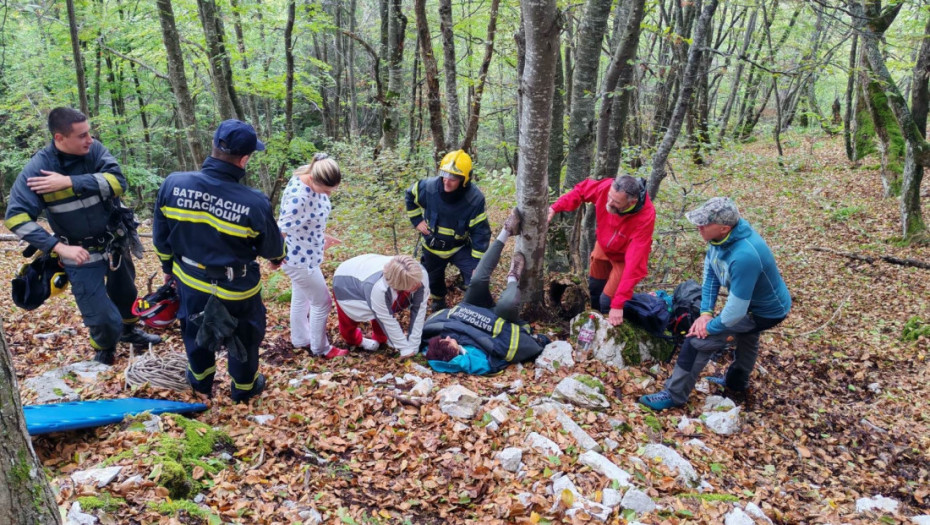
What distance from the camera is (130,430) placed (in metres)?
A: 3.45

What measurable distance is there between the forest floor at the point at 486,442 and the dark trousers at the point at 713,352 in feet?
0.86

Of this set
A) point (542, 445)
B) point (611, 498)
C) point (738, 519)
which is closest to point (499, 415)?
point (542, 445)

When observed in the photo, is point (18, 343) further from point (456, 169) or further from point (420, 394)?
point (456, 169)

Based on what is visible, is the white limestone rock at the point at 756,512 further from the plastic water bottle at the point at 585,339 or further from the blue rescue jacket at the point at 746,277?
the plastic water bottle at the point at 585,339

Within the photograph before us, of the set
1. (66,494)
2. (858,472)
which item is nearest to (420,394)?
(66,494)

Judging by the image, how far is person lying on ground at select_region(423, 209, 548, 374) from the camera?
5.22m

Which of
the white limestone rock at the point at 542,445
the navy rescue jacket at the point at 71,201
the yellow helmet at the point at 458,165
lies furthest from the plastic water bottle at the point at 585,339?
the navy rescue jacket at the point at 71,201

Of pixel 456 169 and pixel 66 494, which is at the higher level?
pixel 456 169

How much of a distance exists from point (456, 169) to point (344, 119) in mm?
20958

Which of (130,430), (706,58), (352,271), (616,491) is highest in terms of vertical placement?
(706,58)

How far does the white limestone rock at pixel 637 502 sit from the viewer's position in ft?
11.0

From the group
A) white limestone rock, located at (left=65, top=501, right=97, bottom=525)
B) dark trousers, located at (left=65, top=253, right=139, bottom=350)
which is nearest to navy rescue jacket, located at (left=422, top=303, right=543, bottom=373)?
dark trousers, located at (left=65, top=253, right=139, bottom=350)

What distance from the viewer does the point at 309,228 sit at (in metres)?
4.87

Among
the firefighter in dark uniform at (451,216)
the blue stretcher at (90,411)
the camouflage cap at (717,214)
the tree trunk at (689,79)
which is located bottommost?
the blue stretcher at (90,411)
